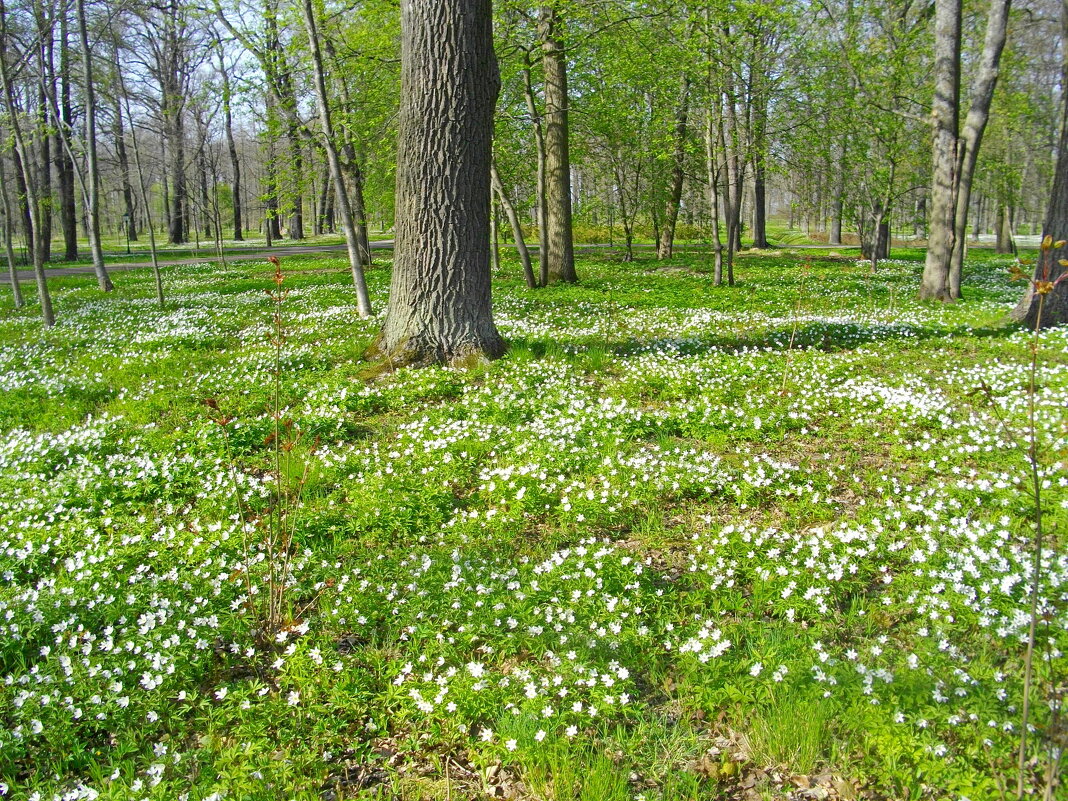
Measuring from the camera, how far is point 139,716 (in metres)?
2.85

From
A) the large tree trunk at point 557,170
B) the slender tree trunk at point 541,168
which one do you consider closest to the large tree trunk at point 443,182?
the slender tree trunk at point 541,168

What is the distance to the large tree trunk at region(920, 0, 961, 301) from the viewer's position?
13.1m

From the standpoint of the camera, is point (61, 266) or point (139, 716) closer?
point (139, 716)

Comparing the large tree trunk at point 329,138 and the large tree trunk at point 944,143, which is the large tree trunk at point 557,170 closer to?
the large tree trunk at point 329,138

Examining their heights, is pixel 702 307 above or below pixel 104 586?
above

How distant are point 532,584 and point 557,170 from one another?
14007mm

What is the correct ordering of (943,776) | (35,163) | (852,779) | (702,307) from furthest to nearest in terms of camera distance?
1. (35,163)
2. (702,307)
3. (852,779)
4. (943,776)

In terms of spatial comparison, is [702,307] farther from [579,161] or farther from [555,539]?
[579,161]

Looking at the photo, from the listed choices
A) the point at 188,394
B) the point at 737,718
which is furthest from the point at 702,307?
the point at 737,718

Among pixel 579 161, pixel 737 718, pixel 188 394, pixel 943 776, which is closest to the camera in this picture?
pixel 943 776

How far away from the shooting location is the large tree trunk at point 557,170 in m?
15.5

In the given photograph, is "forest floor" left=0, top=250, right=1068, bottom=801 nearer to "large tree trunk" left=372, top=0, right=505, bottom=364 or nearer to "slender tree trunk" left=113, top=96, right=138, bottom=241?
"large tree trunk" left=372, top=0, right=505, bottom=364

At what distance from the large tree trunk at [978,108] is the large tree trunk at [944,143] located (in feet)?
0.96

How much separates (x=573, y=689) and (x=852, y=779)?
1158 millimetres
